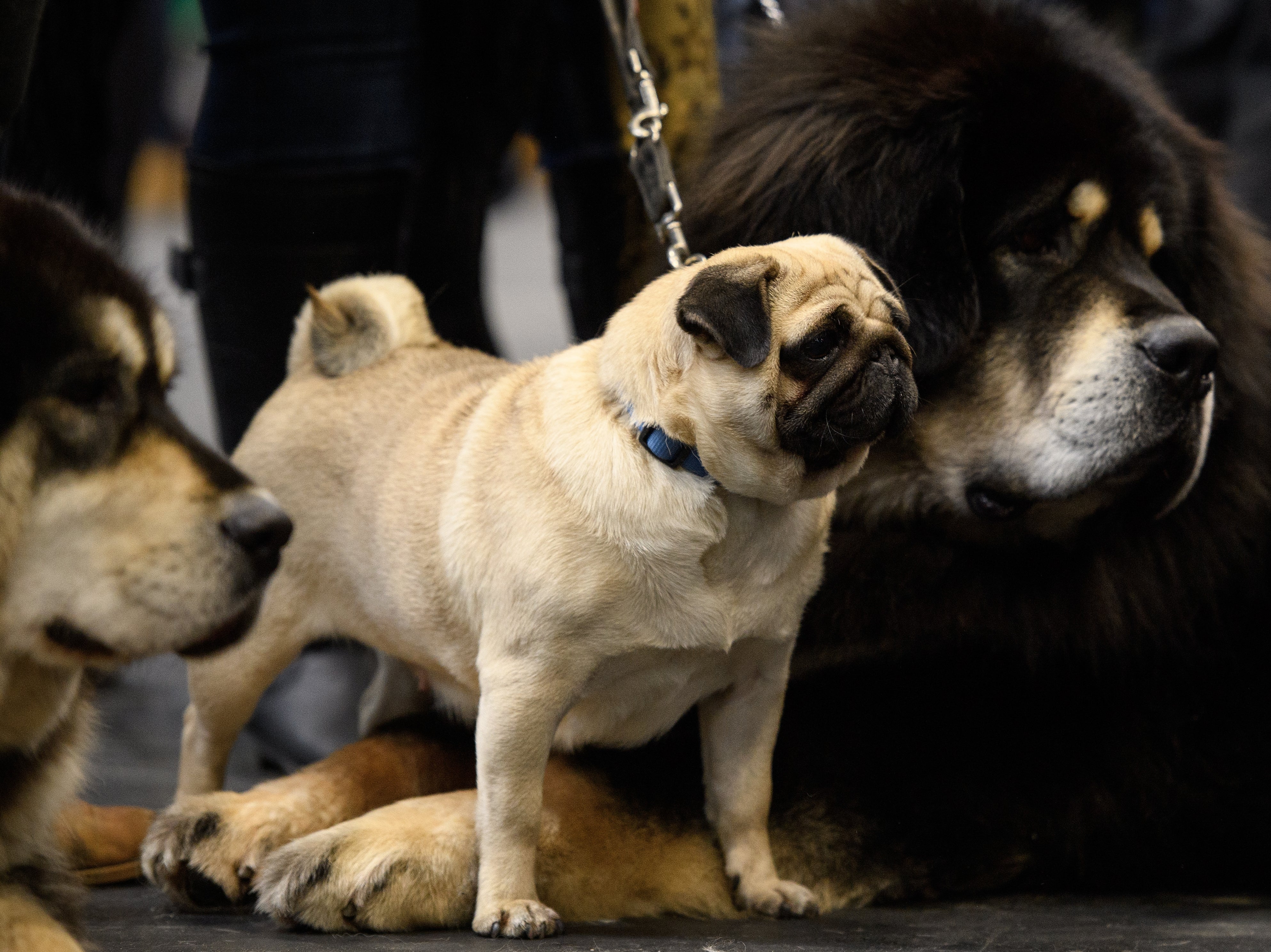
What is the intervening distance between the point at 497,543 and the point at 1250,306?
1363 millimetres

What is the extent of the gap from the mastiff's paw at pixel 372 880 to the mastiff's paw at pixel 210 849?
44 mm

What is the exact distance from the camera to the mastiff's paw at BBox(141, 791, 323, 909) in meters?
1.56

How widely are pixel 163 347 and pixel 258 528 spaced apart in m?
0.22

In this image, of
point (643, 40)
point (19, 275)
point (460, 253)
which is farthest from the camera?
point (460, 253)

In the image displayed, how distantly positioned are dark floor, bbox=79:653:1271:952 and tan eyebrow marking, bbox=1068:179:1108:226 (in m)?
0.95

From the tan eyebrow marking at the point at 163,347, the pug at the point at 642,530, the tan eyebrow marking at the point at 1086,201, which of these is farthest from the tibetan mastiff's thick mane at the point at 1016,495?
the tan eyebrow marking at the point at 163,347

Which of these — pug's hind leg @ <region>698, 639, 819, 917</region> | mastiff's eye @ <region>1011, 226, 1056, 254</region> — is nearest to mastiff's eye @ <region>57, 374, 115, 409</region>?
pug's hind leg @ <region>698, 639, 819, 917</region>

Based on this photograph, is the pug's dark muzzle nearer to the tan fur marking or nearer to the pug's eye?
the pug's eye

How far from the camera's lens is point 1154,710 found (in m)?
2.01

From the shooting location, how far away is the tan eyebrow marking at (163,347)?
134 centimetres

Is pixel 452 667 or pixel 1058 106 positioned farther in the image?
pixel 1058 106

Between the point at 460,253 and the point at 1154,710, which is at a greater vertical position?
the point at 460,253

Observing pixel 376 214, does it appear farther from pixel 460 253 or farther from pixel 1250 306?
pixel 1250 306

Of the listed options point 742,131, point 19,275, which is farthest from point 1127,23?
point 19,275
